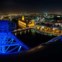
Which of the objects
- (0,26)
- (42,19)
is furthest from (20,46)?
(42,19)

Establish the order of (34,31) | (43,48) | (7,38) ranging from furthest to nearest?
(34,31) → (7,38) → (43,48)

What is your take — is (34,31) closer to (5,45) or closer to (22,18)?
(22,18)

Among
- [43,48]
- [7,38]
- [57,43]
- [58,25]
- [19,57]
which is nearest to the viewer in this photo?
[19,57]

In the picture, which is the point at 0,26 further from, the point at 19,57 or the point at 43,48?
the point at 19,57

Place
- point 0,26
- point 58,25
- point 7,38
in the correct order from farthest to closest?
point 58,25, point 7,38, point 0,26

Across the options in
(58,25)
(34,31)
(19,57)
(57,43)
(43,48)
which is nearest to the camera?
(19,57)

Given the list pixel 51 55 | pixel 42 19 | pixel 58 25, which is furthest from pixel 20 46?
pixel 42 19

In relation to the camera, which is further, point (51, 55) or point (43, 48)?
point (43, 48)

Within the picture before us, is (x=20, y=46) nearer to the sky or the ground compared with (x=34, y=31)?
nearer to the sky

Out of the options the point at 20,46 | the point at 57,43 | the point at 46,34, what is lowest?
the point at 46,34
